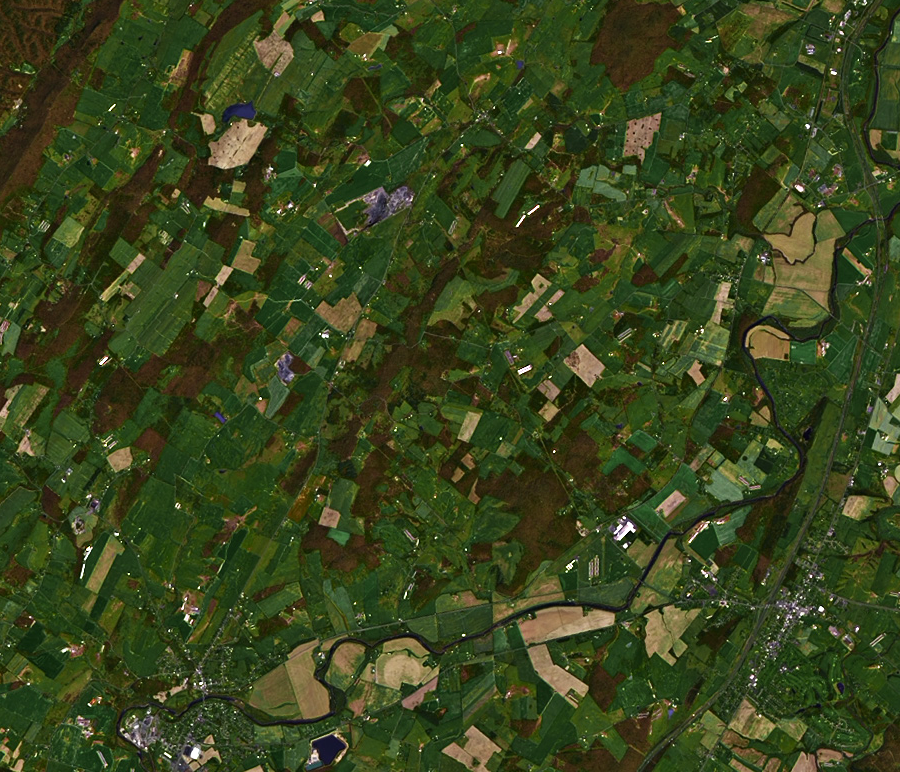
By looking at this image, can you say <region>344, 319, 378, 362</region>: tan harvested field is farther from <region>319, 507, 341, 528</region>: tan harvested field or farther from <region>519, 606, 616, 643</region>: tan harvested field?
<region>519, 606, 616, 643</region>: tan harvested field

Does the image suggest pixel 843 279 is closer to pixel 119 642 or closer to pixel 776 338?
pixel 776 338

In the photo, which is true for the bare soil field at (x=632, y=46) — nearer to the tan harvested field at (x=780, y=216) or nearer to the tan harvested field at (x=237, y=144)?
the tan harvested field at (x=780, y=216)

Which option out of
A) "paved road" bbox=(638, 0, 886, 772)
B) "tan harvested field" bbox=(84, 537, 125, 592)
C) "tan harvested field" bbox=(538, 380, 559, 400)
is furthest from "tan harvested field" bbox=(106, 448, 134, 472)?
"paved road" bbox=(638, 0, 886, 772)

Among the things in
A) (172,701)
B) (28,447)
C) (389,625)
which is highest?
(28,447)

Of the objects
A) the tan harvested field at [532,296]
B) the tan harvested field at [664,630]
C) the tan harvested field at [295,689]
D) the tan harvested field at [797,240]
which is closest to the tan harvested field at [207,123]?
the tan harvested field at [532,296]

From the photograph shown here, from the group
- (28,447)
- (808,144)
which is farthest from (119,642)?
(808,144)

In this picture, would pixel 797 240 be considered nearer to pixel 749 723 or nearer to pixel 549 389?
pixel 549 389
